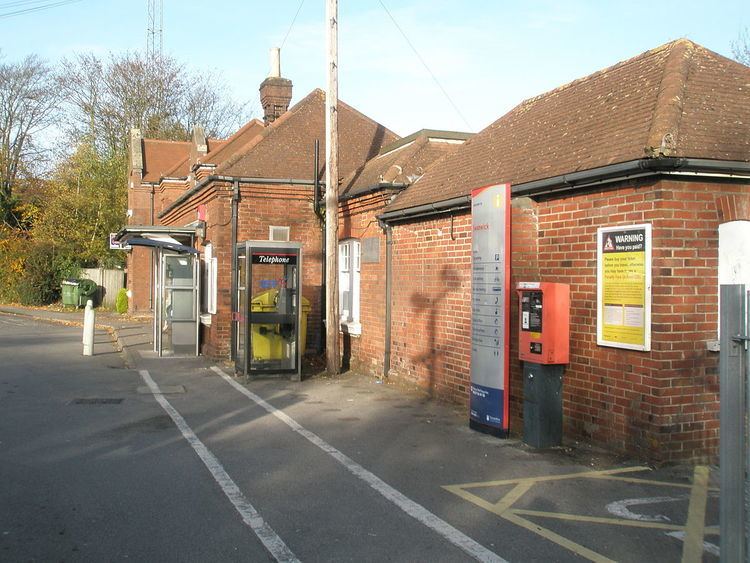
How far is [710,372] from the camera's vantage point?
→ 24.8 feet

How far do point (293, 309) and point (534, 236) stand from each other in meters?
5.96

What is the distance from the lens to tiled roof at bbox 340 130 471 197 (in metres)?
13.5

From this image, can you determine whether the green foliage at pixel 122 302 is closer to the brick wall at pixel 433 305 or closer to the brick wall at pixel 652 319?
the brick wall at pixel 433 305

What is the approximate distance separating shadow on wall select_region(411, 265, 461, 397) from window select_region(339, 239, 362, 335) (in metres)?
2.84

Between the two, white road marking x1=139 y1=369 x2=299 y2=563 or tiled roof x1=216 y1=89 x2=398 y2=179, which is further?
tiled roof x1=216 y1=89 x2=398 y2=179

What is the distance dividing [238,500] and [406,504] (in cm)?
143

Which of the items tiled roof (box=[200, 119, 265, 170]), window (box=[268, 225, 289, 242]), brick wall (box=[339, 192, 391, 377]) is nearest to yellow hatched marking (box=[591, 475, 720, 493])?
brick wall (box=[339, 192, 391, 377])

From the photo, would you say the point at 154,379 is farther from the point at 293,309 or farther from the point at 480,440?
the point at 480,440

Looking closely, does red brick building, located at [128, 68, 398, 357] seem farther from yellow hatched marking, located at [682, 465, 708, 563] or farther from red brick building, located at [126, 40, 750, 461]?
yellow hatched marking, located at [682, 465, 708, 563]

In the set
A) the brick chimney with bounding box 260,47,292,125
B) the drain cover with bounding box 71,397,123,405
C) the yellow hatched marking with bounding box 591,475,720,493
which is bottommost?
the yellow hatched marking with bounding box 591,475,720,493

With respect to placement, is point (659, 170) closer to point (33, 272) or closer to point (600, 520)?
point (600, 520)

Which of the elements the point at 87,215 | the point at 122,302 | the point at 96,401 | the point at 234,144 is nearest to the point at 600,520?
the point at 96,401

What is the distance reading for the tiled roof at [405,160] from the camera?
13503 millimetres

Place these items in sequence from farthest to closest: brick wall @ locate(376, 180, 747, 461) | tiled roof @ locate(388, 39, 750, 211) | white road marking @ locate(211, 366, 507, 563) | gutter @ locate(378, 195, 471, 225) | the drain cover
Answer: the drain cover, gutter @ locate(378, 195, 471, 225), tiled roof @ locate(388, 39, 750, 211), brick wall @ locate(376, 180, 747, 461), white road marking @ locate(211, 366, 507, 563)
